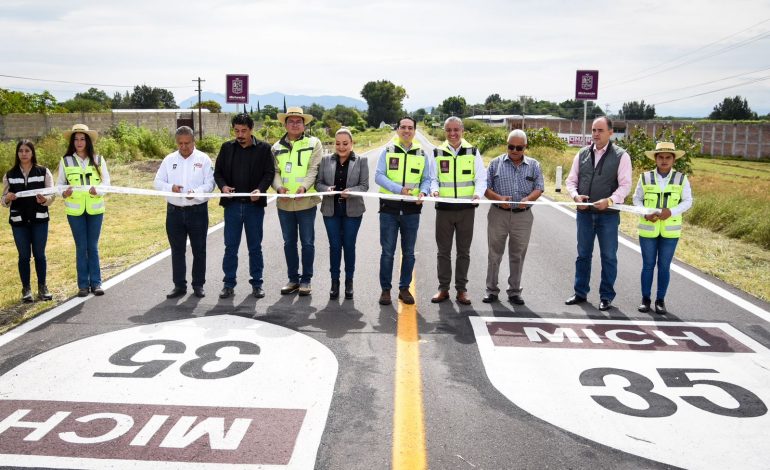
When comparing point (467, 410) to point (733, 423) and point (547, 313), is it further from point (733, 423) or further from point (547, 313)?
point (547, 313)

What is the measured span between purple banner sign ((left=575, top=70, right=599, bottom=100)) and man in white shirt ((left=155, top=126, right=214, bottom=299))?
16.0 metres

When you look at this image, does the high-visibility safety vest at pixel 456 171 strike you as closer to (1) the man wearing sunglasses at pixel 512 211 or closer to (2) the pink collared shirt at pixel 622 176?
(1) the man wearing sunglasses at pixel 512 211

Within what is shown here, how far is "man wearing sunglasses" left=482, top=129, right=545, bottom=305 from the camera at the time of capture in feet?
23.7

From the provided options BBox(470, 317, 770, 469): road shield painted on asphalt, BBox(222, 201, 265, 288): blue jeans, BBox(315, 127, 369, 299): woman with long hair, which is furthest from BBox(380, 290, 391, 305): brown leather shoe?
BBox(222, 201, 265, 288): blue jeans

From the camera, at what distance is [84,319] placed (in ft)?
20.7

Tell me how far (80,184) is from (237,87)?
27.0 m

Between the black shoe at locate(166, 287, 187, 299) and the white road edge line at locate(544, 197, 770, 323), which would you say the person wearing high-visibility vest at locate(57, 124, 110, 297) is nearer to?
the black shoe at locate(166, 287, 187, 299)

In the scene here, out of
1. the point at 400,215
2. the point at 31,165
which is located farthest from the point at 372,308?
the point at 31,165

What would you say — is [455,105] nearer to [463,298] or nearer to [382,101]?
[382,101]

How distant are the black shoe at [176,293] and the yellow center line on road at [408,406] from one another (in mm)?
2676

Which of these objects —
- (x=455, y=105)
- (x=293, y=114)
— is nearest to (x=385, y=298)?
(x=293, y=114)

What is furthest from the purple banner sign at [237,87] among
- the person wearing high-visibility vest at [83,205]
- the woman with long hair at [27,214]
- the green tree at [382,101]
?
the green tree at [382,101]

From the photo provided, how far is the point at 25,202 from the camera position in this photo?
6.98 meters

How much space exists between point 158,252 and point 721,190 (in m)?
14.8
